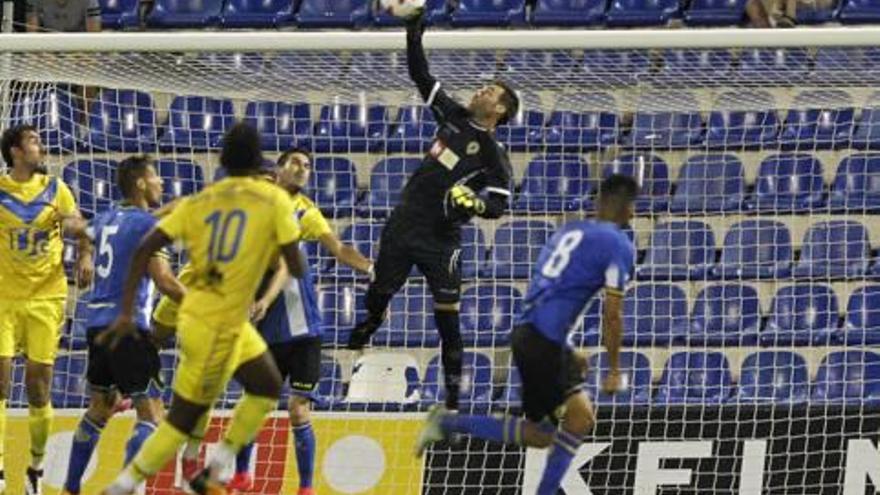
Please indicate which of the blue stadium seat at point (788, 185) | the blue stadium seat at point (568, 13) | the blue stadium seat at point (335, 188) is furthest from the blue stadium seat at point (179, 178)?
the blue stadium seat at point (788, 185)

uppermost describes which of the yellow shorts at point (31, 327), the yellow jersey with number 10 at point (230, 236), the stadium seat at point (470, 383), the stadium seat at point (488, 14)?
the yellow jersey with number 10 at point (230, 236)

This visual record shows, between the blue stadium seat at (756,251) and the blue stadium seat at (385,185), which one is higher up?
the blue stadium seat at (385,185)

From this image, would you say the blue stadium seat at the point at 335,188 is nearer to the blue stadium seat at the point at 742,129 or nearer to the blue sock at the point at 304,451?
the blue stadium seat at the point at 742,129

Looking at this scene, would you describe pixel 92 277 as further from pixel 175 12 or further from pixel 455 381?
pixel 175 12

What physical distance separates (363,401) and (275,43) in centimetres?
254

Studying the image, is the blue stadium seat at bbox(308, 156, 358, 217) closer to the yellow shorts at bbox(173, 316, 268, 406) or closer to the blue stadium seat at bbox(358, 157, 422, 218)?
the blue stadium seat at bbox(358, 157, 422, 218)

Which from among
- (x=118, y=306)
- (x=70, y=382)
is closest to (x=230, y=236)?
(x=118, y=306)

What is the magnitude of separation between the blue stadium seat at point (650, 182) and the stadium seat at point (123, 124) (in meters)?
3.03

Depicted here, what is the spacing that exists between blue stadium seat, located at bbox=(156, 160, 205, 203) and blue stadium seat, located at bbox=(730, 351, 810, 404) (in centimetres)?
388

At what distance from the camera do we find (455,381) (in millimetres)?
14648

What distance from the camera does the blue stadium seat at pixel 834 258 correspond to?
1645cm

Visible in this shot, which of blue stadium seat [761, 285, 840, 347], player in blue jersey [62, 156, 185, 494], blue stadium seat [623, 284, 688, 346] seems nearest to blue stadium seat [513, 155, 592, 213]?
blue stadium seat [623, 284, 688, 346]

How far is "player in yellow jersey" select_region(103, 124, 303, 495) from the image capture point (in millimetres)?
11945

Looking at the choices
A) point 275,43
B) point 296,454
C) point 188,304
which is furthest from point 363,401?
point 188,304
